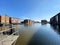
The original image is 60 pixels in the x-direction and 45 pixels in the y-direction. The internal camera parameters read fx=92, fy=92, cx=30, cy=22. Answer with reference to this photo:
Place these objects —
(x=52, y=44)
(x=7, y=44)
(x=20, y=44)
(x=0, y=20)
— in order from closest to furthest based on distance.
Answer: (x=7, y=44)
(x=20, y=44)
(x=52, y=44)
(x=0, y=20)

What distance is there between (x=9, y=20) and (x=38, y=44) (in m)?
35.1

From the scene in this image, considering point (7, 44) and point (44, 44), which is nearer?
point (7, 44)

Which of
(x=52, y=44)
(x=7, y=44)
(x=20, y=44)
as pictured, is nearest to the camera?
(x=7, y=44)

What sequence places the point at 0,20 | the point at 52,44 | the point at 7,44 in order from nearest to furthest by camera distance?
1. the point at 7,44
2. the point at 52,44
3. the point at 0,20

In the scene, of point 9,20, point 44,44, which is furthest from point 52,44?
point 9,20

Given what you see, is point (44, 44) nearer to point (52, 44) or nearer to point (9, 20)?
point (52, 44)

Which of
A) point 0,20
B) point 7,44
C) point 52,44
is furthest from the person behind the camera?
point 0,20

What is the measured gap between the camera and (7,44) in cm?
503

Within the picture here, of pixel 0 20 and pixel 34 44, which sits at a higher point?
pixel 0 20

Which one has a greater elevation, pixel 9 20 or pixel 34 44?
pixel 9 20

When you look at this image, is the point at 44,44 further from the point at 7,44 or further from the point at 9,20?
the point at 9,20

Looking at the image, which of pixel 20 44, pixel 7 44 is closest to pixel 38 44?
pixel 20 44

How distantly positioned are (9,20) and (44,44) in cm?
3517

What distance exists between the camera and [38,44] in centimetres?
755
